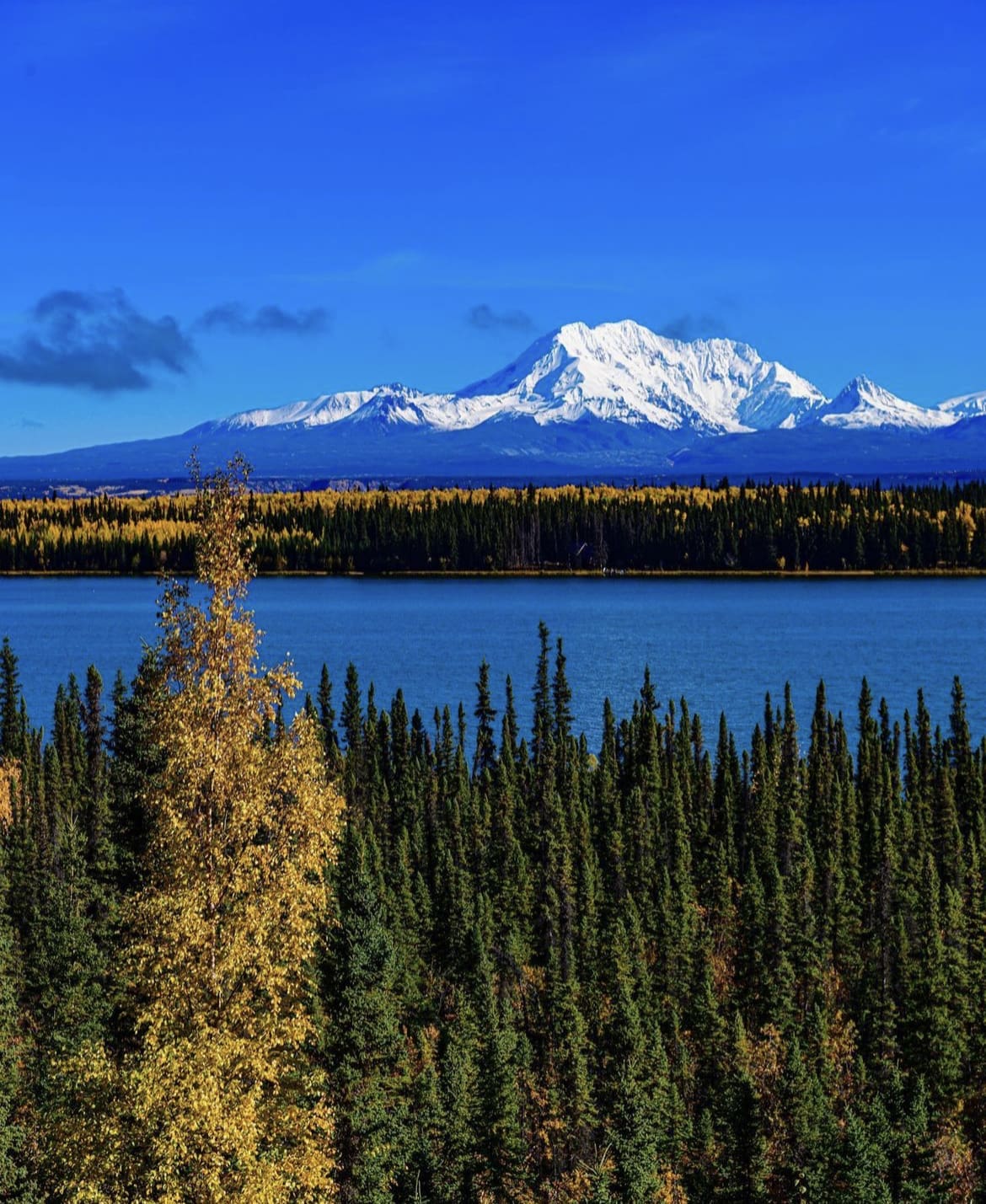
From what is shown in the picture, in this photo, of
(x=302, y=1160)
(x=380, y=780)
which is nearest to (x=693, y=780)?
(x=380, y=780)

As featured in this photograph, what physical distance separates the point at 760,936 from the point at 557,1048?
497 inches

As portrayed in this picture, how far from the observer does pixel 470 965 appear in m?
64.1

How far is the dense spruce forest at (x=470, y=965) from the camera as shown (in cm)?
2822

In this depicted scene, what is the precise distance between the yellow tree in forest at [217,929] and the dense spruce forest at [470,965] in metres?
0.07

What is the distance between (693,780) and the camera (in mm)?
97938

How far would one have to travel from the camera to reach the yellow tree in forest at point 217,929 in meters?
27.2

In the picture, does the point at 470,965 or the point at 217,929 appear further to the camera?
the point at 470,965

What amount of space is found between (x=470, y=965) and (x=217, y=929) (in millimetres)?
37256

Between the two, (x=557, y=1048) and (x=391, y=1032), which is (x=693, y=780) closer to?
(x=557, y=1048)

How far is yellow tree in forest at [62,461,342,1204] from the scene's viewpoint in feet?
89.2

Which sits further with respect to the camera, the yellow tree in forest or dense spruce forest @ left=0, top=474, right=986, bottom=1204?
dense spruce forest @ left=0, top=474, right=986, bottom=1204

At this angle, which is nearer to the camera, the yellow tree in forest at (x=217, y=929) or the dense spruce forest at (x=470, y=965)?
the yellow tree in forest at (x=217, y=929)

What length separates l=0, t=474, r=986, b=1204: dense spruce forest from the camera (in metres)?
28.2

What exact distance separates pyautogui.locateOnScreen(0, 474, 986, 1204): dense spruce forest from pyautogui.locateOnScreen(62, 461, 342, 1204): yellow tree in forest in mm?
73
